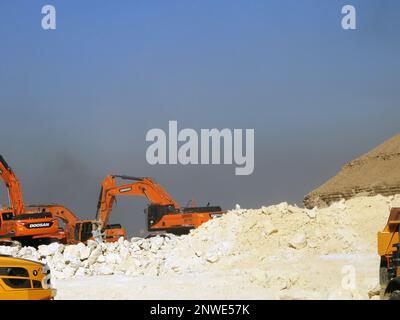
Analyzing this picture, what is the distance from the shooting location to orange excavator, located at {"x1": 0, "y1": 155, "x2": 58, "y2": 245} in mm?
26875

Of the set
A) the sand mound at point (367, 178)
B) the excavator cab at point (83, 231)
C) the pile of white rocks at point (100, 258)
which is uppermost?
the pile of white rocks at point (100, 258)

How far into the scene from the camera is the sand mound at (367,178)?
69000mm

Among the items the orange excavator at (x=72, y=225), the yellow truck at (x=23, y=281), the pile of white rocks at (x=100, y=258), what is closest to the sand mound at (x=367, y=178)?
the orange excavator at (x=72, y=225)

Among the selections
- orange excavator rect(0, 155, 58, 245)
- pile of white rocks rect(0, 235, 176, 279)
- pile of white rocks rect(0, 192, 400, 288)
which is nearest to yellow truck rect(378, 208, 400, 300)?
pile of white rocks rect(0, 192, 400, 288)

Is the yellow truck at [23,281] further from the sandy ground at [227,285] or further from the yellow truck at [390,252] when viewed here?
the yellow truck at [390,252]

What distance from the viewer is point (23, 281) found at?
417 inches

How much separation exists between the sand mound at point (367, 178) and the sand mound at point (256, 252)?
4485 centimetres

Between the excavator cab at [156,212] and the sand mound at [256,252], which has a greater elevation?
the sand mound at [256,252]

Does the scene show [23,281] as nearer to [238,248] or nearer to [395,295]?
[395,295]

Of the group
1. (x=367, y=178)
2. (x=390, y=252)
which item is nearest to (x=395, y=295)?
(x=390, y=252)

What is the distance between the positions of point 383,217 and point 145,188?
39.8 ft

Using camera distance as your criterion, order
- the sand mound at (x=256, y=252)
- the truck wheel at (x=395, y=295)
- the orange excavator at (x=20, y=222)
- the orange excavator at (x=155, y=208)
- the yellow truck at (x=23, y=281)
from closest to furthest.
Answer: the truck wheel at (x=395, y=295) < the yellow truck at (x=23, y=281) < the sand mound at (x=256, y=252) < the orange excavator at (x=20, y=222) < the orange excavator at (x=155, y=208)
